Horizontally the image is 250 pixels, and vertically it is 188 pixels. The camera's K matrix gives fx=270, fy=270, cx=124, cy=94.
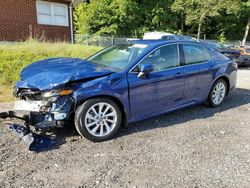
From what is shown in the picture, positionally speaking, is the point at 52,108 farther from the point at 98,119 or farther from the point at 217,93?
the point at 217,93

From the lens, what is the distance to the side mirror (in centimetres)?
439

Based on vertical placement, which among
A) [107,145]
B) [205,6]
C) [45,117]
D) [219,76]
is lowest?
[107,145]

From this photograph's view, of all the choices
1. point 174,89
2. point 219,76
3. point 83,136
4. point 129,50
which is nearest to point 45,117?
point 83,136

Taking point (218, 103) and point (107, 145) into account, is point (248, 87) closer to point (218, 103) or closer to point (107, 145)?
point (218, 103)

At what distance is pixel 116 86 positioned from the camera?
423 cm

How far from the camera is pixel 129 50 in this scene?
4945mm

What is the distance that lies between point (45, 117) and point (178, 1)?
2836 cm

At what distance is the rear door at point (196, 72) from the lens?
Result: 5250mm

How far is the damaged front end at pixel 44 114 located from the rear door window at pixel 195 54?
2534 millimetres

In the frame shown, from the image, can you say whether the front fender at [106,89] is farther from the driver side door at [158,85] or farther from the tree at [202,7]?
the tree at [202,7]

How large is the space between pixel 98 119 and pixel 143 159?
968 millimetres

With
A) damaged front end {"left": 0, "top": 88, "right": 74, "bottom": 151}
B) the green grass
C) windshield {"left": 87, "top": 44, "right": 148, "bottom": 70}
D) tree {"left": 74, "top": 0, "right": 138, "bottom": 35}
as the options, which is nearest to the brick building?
the green grass

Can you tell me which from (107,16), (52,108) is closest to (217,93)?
(52,108)

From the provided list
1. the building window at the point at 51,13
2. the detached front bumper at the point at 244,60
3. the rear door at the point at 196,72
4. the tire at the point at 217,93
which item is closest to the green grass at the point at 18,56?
the rear door at the point at 196,72
